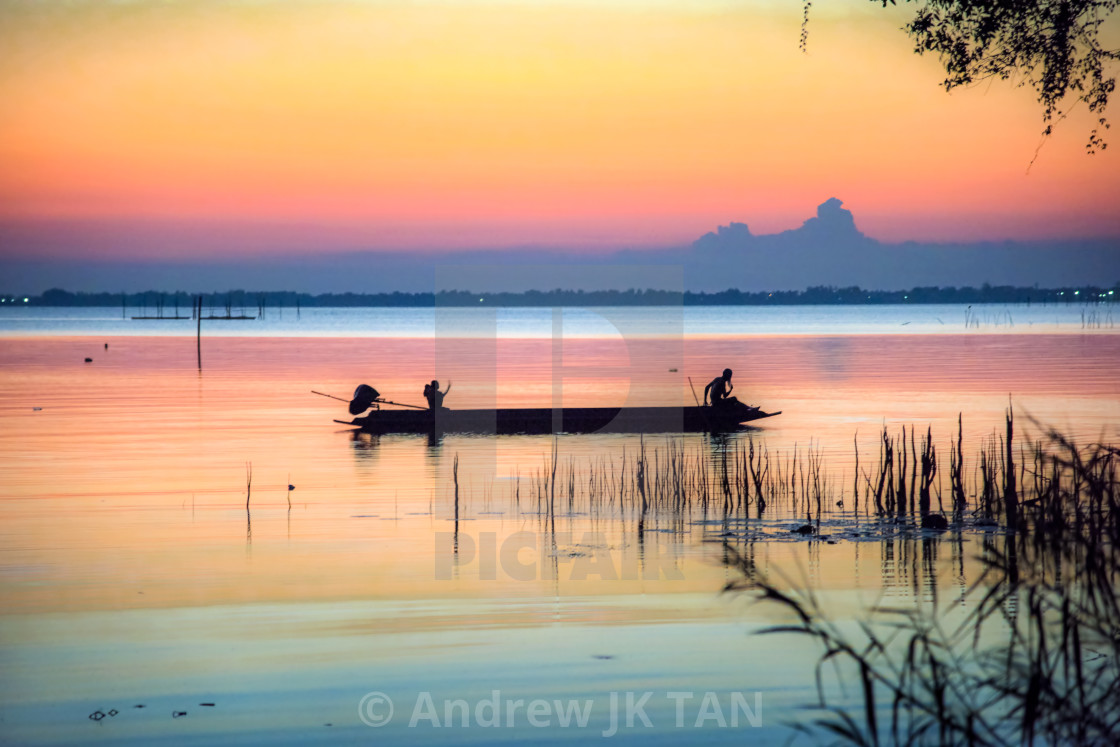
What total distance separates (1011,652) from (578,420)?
20.0 metres

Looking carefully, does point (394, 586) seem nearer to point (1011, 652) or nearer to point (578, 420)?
point (1011, 652)

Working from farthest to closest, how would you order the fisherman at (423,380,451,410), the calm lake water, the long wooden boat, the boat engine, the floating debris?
1. the boat engine
2. the fisherman at (423,380,451,410)
3. the long wooden boat
4. the floating debris
5. the calm lake water

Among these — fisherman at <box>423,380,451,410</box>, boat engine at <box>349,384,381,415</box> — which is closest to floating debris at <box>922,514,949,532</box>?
fisherman at <box>423,380,451,410</box>

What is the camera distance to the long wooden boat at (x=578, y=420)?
25453 mm

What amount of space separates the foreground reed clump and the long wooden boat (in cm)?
1304

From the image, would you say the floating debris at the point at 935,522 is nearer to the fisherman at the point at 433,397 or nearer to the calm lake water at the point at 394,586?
the calm lake water at the point at 394,586

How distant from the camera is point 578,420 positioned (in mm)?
25547

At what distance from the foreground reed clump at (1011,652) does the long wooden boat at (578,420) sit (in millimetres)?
13035

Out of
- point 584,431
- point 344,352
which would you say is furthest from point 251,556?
point 344,352

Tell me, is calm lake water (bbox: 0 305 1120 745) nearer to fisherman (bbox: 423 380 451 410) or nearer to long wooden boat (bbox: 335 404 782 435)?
long wooden boat (bbox: 335 404 782 435)

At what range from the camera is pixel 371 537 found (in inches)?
542

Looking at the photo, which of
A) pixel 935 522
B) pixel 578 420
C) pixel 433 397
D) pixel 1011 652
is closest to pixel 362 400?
pixel 433 397

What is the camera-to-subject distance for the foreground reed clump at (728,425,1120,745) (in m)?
4.82

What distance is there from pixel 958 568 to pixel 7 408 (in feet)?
91.2
